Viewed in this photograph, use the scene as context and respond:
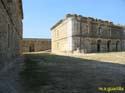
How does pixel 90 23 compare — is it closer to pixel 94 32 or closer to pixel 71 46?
pixel 94 32

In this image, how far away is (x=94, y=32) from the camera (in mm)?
33344

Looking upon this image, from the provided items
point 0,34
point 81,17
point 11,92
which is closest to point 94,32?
point 81,17

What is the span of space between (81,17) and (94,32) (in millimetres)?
3859

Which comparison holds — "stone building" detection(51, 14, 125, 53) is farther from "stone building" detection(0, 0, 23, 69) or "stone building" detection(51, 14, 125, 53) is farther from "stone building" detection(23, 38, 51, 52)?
"stone building" detection(0, 0, 23, 69)

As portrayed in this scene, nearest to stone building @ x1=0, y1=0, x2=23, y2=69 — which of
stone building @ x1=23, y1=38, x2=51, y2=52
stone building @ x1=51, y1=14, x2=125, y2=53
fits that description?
stone building @ x1=51, y1=14, x2=125, y2=53

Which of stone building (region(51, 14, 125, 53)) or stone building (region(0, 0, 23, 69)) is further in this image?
stone building (region(51, 14, 125, 53))

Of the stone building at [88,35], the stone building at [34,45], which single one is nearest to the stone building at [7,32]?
the stone building at [88,35]

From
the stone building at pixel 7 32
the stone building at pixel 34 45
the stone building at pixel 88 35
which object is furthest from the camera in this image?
the stone building at pixel 34 45

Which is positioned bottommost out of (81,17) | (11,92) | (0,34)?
(11,92)

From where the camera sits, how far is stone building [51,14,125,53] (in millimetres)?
31016

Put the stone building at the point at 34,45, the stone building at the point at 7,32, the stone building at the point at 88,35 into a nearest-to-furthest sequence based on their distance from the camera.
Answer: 1. the stone building at the point at 7,32
2. the stone building at the point at 88,35
3. the stone building at the point at 34,45

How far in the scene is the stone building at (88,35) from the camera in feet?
102

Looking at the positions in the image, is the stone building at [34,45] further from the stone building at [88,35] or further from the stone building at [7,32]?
the stone building at [7,32]

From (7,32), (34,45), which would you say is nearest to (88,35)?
(34,45)
